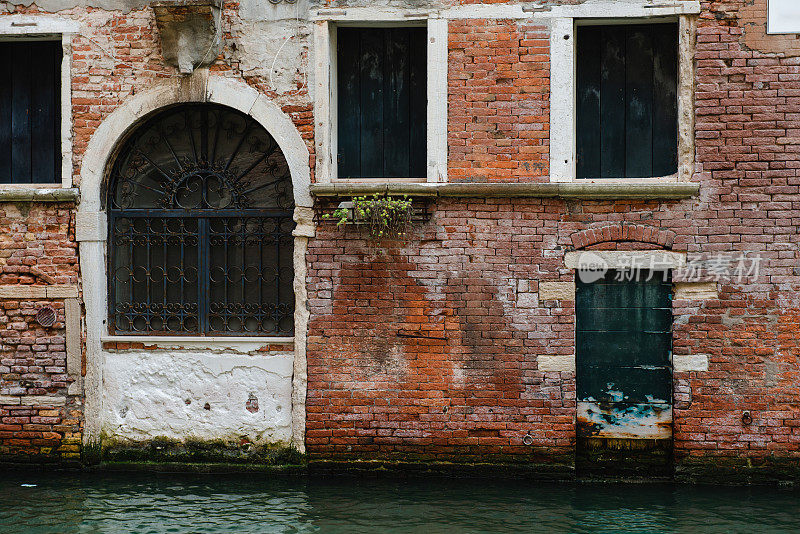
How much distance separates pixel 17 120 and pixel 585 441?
18.9 feet

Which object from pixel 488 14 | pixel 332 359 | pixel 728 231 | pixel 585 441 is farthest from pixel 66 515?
pixel 728 231

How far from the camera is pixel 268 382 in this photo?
7.10 meters

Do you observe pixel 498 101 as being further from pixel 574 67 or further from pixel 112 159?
pixel 112 159

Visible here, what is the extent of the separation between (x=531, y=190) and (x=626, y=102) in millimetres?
1148

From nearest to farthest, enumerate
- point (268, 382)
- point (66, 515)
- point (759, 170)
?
point (66, 515), point (759, 170), point (268, 382)

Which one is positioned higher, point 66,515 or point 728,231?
point 728,231

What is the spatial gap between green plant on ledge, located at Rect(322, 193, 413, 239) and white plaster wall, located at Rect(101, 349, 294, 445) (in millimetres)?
1309

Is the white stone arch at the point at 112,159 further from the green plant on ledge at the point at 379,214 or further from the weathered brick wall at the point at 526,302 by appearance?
the green plant on ledge at the point at 379,214

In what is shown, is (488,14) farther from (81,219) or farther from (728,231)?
(81,219)

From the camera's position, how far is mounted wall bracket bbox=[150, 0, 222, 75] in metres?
6.72

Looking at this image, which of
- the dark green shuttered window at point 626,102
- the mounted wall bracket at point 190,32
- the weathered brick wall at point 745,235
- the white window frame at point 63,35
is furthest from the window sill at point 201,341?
the weathered brick wall at point 745,235

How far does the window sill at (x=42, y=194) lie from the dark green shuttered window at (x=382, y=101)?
7.65ft

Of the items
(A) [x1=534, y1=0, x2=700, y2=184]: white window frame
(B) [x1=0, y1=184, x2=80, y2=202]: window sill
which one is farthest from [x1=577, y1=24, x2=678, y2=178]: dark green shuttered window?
(B) [x1=0, y1=184, x2=80, y2=202]: window sill

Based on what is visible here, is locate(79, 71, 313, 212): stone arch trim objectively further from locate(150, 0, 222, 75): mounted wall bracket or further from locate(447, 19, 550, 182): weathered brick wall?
locate(447, 19, 550, 182): weathered brick wall
